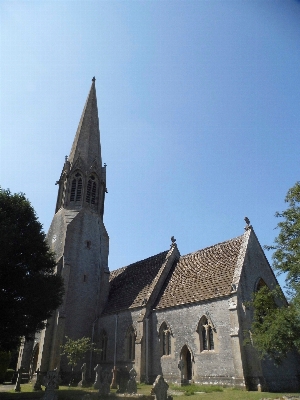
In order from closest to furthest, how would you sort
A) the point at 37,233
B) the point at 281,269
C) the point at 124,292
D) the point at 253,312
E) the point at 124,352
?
the point at 281,269, the point at 253,312, the point at 37,233, the point at 124,352, the point at 124,292

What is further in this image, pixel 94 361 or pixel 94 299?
pixel 94 299

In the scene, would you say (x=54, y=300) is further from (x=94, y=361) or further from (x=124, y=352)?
(x=94, y=361)

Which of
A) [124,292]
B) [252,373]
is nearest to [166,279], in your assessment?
[124,292]

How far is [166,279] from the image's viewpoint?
29.6 meters

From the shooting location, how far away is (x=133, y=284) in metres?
32.1

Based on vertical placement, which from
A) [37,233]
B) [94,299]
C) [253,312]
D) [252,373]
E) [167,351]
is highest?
[37,233]

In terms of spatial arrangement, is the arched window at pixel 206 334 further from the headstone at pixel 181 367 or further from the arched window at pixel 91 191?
the arched window at pixel 91 191

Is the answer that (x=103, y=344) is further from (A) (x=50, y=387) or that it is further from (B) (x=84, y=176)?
(B) (x=84, y=176)

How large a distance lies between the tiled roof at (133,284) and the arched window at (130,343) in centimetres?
213

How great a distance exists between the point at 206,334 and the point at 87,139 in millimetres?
28137

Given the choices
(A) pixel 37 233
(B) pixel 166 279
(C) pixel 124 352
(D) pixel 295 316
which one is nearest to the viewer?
(D) pixel 295 316

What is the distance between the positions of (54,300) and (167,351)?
9518 mm

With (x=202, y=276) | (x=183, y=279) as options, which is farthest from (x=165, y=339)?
(x=202, y=276)

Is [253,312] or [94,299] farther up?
[94,299]
